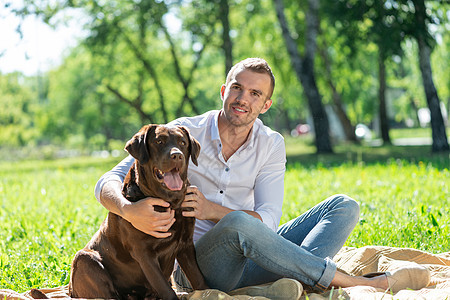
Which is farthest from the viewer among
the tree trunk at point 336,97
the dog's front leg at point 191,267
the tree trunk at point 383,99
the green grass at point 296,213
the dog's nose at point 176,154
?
the tree trunk at point 336,97

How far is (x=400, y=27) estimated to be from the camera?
47.5 feet

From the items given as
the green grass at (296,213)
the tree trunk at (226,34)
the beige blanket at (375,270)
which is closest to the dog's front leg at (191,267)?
the beige blanket at (375,270)

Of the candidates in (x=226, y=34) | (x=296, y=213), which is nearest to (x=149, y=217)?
(x=296, y=213)

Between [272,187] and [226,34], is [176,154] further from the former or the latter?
[226,34]

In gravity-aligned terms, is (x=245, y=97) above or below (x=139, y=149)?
above

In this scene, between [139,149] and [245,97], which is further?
[245,97]

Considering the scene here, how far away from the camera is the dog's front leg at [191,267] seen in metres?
3.37

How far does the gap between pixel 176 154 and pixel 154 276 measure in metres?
0.76

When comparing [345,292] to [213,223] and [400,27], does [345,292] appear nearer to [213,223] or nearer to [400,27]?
[213,223]

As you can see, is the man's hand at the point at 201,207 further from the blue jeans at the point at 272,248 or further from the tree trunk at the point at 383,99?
the tree trunk at the point at 383,99

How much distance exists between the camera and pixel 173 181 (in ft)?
10.2

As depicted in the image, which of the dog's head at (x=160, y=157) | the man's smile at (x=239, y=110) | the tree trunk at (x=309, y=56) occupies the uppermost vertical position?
the tree trunk at (x=309, y=56)

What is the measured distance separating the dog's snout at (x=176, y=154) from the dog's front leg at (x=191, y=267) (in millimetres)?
657

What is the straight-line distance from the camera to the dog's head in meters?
3.02
